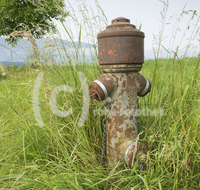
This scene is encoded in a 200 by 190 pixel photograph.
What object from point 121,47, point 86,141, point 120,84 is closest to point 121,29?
point 121,47

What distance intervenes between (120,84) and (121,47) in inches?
12.5

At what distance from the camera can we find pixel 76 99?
1.98m

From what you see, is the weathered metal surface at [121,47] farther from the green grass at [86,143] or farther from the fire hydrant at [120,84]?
the green grass at [86,143]

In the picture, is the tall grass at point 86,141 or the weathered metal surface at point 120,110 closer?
the tall grass at point 86,141


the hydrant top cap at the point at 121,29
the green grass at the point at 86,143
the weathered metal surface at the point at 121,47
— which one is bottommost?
the green grass at the point at 86,143

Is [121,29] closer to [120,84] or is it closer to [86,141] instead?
[120,84]

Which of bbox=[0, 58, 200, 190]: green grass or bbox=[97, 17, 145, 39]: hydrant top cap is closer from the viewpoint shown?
bbox=[0, 58, 200, 190]: green grass

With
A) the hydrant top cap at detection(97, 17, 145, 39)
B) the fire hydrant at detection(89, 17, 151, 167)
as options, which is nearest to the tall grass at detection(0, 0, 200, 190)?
the fire hydrant at detection(89, 17, 151, 167)

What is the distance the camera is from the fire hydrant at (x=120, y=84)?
1.58m

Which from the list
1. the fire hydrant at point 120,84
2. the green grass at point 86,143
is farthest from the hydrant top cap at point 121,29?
the green grass at point 86,143

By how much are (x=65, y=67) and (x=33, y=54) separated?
40 cm

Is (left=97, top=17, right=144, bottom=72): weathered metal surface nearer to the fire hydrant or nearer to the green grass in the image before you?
the fire hydrant

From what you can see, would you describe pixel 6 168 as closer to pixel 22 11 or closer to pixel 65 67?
pixel 65 67

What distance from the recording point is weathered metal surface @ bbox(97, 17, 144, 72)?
1571 mm
